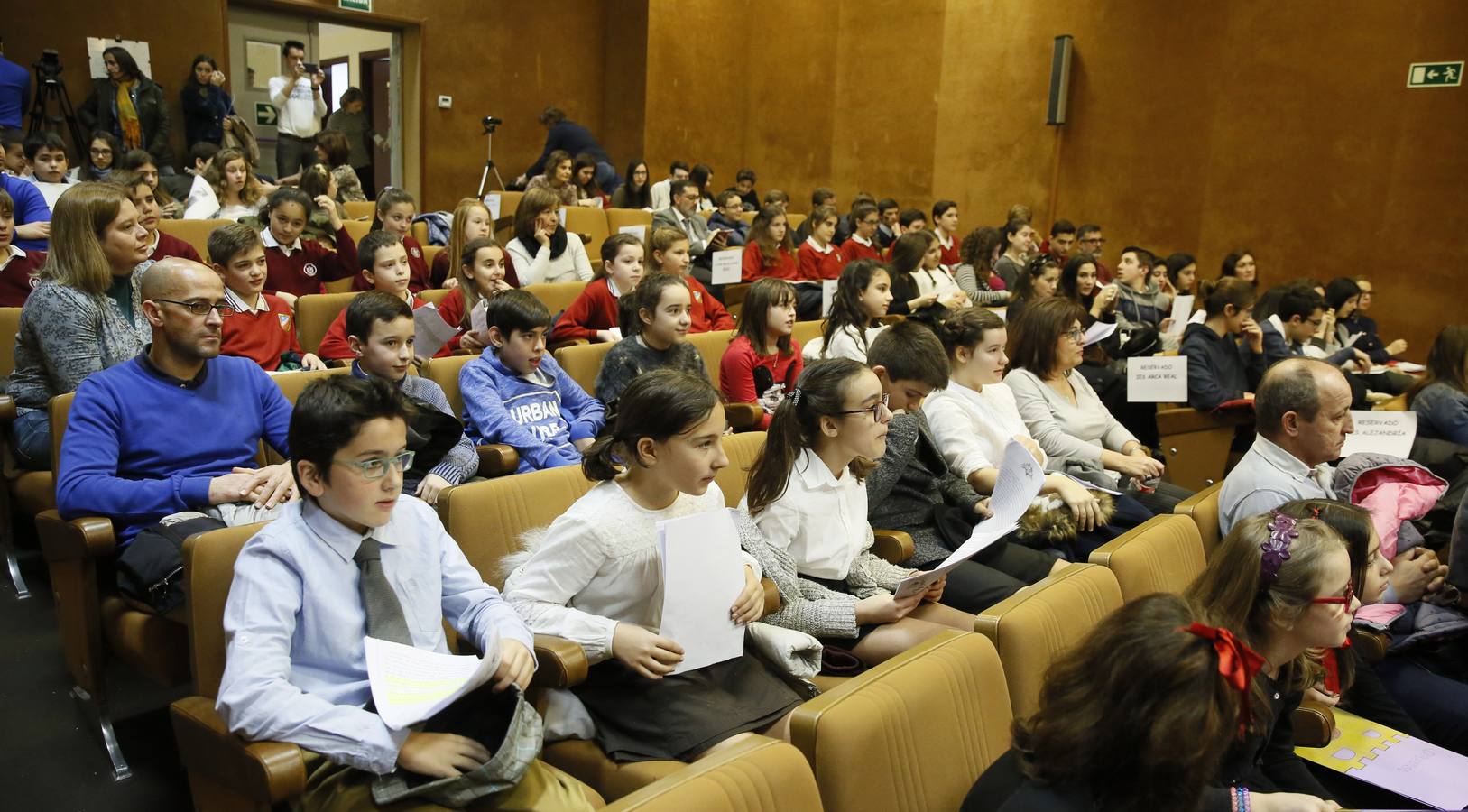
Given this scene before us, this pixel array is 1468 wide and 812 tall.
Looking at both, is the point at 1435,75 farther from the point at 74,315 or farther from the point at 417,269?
the point at 74,315

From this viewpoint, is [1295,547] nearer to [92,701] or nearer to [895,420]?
[895,420]

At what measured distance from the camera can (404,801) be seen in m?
1.47

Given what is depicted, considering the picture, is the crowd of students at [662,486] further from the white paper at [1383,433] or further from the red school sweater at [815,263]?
the red school sweater at [815,263]

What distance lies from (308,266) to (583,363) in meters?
1.80

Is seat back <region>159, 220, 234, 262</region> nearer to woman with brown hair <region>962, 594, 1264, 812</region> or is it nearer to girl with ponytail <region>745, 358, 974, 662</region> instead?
girl with ponytail <region>745, 358, 974, 662</region>

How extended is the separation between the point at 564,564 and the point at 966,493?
4.52ft

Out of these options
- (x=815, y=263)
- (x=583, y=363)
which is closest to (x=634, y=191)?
(x=815, y=263)

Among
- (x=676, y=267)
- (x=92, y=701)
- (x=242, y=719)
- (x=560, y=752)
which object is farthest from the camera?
(x=676, y=267)

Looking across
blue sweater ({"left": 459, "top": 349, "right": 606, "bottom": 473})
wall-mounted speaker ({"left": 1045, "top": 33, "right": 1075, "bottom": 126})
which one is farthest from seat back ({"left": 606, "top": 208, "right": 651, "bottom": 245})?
blue sweater ({"left": 459, "top": 349, "right": 606, "bottom": 473})

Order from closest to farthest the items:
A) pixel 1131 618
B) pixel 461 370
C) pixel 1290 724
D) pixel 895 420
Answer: pixel 1131 618 < pixel 1290 724 < pixel 895 420 < pixel 461 370

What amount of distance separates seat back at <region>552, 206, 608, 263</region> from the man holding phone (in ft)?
7.93

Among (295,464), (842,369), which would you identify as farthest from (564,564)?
(842,369)

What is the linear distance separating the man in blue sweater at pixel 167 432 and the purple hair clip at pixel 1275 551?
2037mm

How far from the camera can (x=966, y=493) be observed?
2867mm
